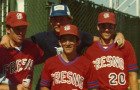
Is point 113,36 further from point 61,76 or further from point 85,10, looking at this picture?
point 85,10

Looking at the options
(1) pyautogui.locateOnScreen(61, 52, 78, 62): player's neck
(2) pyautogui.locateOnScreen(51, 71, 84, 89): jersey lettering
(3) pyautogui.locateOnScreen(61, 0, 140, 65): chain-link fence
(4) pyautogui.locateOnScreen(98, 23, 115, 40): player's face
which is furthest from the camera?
(3) pyautogui.locateOnScreen(61, 0, 140, 65): chain-link fence

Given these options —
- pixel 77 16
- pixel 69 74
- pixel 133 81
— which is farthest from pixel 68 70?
pixel 77 16

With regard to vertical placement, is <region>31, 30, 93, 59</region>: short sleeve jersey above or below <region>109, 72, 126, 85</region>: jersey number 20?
above

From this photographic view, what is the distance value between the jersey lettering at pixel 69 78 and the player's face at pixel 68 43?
22 centimetres

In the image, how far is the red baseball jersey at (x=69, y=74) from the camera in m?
5.21

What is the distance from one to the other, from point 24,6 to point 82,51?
56.2 inches

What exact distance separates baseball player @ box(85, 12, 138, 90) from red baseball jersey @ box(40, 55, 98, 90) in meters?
0.37

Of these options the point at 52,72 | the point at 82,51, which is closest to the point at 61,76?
the point at 52,72

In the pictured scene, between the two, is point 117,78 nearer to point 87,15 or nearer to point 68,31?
point 68,31

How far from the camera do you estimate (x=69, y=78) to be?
5219mm

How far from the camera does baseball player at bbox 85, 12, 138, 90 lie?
5.71m

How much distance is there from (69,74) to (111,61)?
70 centimetres

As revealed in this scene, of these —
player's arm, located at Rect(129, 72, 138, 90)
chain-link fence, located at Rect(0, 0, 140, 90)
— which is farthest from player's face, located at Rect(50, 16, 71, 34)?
chain-link fence, located at Rect(0, 0, 140, 90)

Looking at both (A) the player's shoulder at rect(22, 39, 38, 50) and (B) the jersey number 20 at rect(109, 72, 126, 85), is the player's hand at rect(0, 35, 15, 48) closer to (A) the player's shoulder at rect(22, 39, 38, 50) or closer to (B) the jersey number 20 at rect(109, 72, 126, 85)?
(A) the player's shoulder at rect(22, 39, 38, 50)
